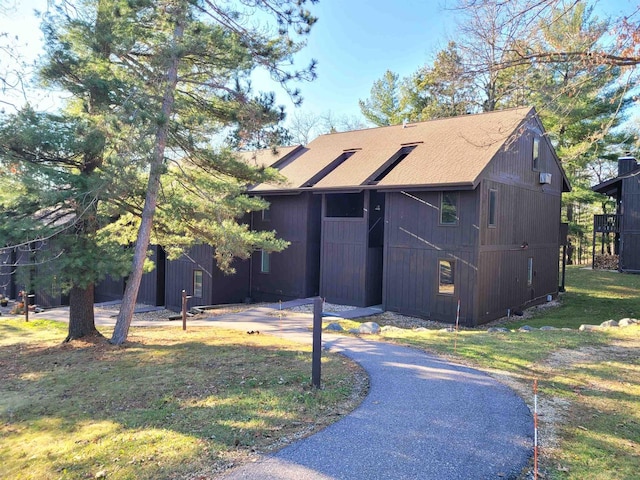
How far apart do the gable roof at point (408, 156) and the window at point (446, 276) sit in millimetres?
2492

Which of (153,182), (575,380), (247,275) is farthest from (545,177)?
(153,182)

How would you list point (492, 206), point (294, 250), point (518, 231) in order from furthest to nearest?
1. point (294, 250)
2. point (518, 231)
3. point (492, 206)

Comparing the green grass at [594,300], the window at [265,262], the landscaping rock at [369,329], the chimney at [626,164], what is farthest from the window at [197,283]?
the chimney at [626,164]

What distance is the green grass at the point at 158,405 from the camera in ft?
13.7

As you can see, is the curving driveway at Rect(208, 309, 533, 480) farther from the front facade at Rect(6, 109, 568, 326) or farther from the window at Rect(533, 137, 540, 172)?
the window at Rect(533, 137, 540, 172)

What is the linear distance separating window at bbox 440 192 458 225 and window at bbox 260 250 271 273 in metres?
7.91

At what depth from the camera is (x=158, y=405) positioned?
5.69 meters

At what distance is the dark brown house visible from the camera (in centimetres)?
1369

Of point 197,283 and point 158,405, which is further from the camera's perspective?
point 197,283

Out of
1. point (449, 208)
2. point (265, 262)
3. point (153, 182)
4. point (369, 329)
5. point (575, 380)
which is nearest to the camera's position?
point (575, 380)

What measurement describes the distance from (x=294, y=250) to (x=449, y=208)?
21.8 feet

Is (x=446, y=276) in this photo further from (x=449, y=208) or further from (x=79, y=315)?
(x=79, y=315)

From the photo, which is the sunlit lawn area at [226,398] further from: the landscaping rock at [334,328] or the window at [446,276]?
the window at [446,276]

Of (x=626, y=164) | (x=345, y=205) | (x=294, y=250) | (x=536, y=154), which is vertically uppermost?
(x=626, y=164)
